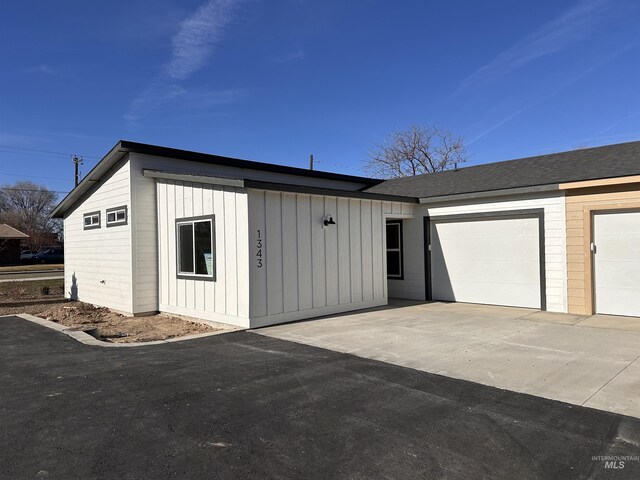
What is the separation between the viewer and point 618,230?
29.6 feet

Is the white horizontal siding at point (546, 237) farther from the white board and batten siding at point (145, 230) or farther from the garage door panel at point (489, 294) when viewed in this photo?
the white board and batten siding at point (145, 230)

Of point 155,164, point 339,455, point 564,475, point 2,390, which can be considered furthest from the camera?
point 155,164

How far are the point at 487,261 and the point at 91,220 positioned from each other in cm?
1106

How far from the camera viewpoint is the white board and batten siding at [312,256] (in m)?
8.49

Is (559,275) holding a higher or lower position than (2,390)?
higher

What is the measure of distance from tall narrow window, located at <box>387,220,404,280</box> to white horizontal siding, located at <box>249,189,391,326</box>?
1.66 metres

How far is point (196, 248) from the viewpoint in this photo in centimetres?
954

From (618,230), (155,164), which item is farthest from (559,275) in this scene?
(155,164)

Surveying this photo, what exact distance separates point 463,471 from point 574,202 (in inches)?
320

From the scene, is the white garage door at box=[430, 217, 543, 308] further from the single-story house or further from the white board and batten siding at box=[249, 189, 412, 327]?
the white board and batten siding at box=[249, 189, 412, 327]

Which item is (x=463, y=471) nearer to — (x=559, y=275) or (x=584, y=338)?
(x=584, y=338)

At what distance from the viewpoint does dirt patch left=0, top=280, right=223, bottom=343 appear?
8.62 m

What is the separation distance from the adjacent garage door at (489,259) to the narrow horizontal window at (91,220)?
365 inches

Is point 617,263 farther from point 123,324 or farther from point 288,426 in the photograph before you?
point 123,324
